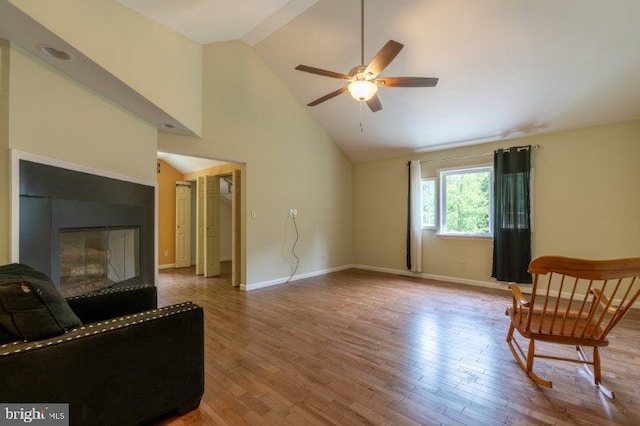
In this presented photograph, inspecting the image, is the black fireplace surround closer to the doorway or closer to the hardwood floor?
the hardwood floor

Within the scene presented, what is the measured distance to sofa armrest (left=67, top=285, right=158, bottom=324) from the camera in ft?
6.14

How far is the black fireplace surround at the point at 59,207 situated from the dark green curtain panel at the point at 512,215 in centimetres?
494

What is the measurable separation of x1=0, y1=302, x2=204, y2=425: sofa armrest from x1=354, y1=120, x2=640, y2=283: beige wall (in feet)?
14.9

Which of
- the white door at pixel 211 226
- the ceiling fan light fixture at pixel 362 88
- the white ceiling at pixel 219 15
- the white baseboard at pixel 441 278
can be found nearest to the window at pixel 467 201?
the white baseboard at pixel 441 278

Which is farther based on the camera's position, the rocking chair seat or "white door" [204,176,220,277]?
"white door" [204,176,220,277]

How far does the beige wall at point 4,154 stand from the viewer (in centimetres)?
167

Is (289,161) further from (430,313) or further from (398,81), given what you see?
(430,313)

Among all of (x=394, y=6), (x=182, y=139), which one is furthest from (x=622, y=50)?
(x=182, y=139)

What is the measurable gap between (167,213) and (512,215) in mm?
6933

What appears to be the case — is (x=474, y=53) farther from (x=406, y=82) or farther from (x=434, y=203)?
(x=434, y=203)

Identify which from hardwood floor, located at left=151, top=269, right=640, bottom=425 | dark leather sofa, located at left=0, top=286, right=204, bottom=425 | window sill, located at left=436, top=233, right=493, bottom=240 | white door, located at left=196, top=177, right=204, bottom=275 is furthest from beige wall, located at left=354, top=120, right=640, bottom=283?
dark leather sofa, located at left=0, top=286, right=204, bottom=425

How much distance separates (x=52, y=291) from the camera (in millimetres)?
1337

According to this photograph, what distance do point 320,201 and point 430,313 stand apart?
3.00 meters

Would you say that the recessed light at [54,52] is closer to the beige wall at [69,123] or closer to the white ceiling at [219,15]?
the beige wall at [69,123]
